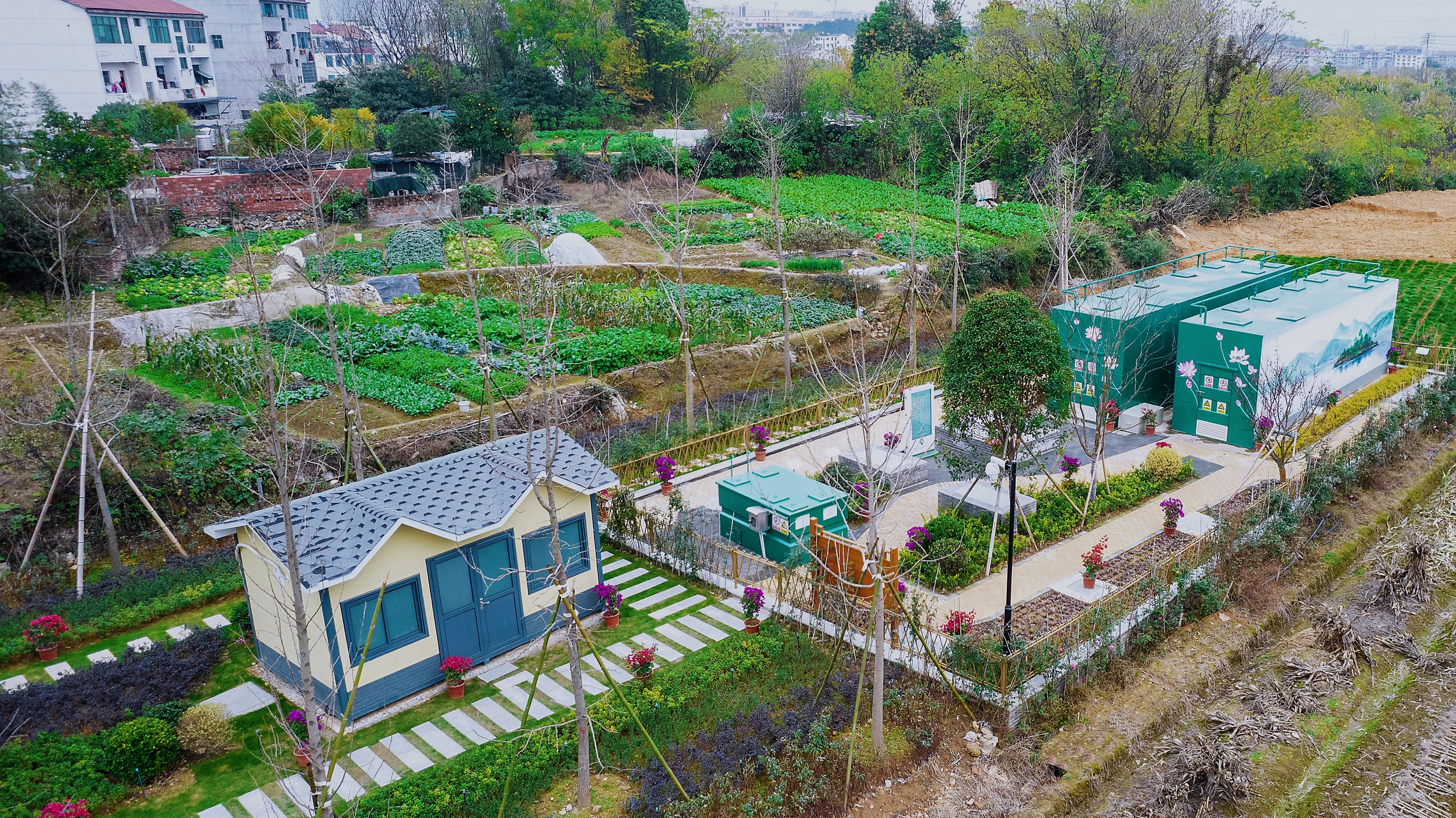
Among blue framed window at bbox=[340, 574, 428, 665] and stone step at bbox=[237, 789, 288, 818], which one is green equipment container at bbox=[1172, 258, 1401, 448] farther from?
stone step at bbox=[237, 789, 288, 818]

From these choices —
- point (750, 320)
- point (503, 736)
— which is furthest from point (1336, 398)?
point (503, 736)

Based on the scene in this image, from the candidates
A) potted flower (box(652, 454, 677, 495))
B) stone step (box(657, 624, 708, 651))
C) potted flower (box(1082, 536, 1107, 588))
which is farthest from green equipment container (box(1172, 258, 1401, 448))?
Answer: stone step (box(657, 624, 708, 651))

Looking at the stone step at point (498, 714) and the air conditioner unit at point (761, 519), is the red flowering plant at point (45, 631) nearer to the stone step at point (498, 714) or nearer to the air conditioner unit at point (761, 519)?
the stone step at point (498, 714)

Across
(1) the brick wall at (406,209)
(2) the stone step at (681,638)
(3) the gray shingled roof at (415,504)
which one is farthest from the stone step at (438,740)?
(1) the brick wall at (406,209)

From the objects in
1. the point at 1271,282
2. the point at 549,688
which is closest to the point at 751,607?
the point at 549,688

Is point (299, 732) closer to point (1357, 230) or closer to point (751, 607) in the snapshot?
point (751, 607)

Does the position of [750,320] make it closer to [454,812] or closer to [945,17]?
[454,812]
